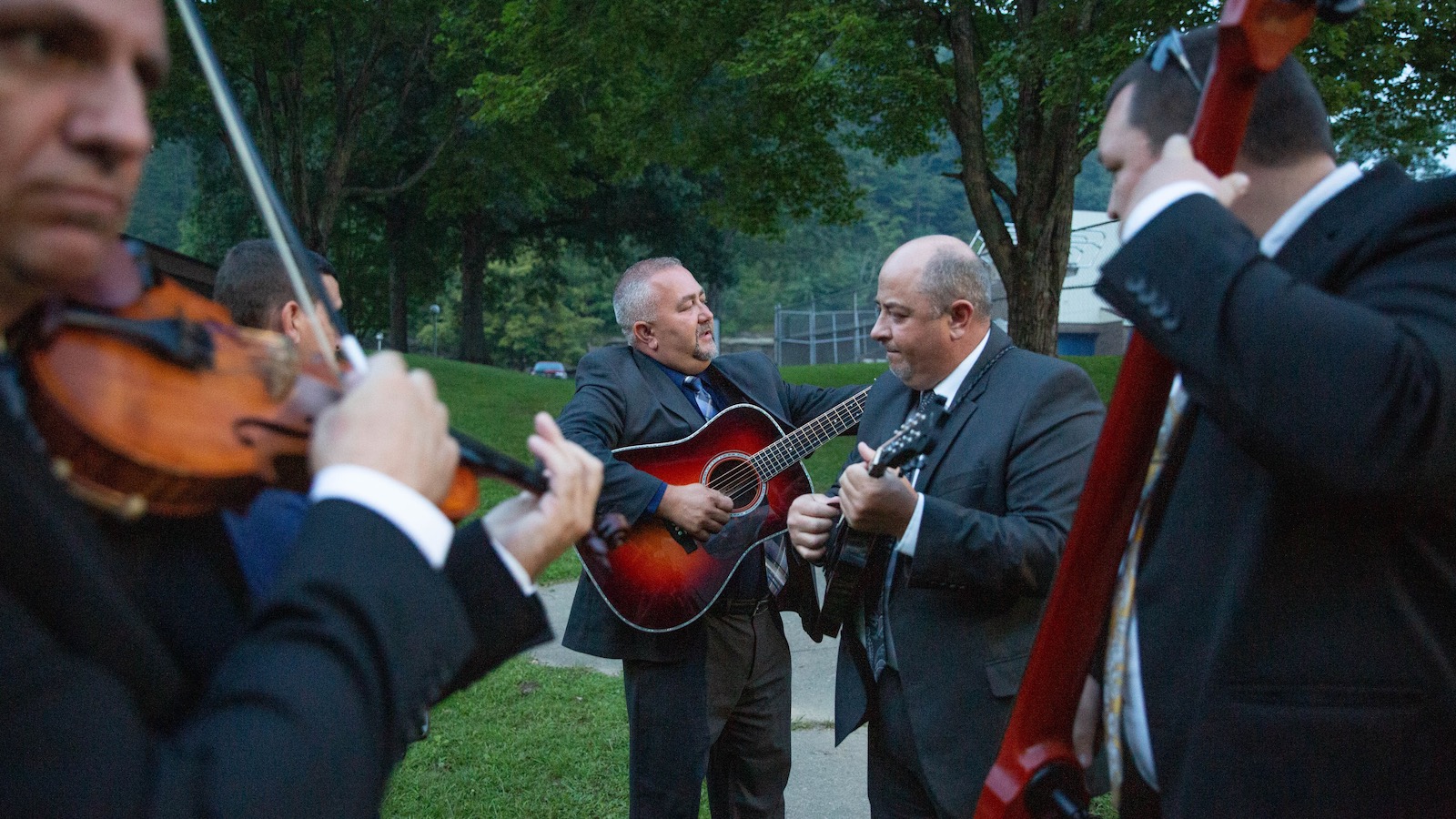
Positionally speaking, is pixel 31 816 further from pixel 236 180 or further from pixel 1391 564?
pixel 236 180

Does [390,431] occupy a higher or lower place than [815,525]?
higher

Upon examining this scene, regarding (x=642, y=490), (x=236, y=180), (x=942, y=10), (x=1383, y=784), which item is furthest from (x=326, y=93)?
(x=1383, y=784)

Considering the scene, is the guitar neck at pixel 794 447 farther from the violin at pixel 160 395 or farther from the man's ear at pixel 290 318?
the violin at pixel 160 395

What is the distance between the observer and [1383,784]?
4.81 feet

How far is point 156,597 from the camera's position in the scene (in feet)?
3.43

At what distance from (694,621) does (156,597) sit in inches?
117

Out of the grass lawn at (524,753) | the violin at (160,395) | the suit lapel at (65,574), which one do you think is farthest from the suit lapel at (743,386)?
the suit lapel at (65,574)

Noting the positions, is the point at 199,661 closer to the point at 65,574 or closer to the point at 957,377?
the point at 65,574

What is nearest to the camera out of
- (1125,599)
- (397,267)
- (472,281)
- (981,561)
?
(1125,599)

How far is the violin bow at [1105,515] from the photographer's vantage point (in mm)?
1409

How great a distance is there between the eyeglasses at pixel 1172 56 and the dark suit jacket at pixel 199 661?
1.38 m

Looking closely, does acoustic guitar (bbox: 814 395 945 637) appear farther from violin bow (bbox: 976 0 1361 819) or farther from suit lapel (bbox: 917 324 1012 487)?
violin bow (bbox: 976 0 1361 819)

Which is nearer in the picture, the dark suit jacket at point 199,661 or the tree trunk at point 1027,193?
the dark suit jacket at point 199,661

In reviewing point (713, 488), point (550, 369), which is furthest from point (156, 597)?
point (550, 369)
